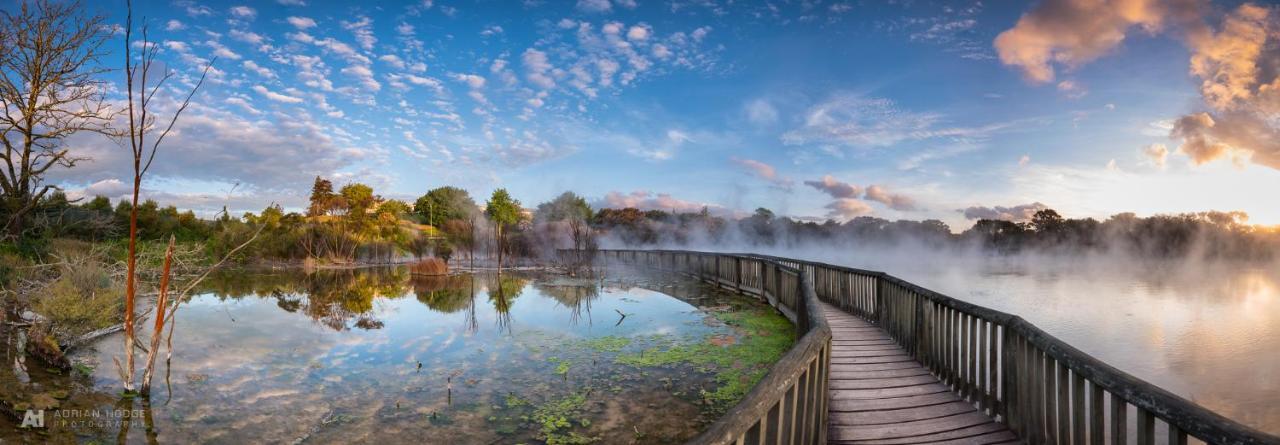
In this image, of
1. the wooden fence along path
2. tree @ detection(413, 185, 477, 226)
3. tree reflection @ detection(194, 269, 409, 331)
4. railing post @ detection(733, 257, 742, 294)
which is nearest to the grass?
the wooden fence along path

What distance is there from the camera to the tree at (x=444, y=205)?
A: 74.1 metres

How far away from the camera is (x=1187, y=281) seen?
108 ft

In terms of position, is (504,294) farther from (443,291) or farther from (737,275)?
(737,275)

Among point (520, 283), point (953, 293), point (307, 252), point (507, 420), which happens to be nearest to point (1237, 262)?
point (953, 293)

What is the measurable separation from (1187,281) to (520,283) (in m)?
42.3

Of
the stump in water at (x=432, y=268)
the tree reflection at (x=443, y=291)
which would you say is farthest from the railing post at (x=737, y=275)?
the stump in water at (x=432, y=268)

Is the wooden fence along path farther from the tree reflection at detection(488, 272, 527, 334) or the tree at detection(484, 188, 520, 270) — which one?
the tree at detection(484, 188, 520, 270)

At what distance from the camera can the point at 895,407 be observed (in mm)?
4879

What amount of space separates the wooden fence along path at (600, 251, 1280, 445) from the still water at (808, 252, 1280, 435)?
2.63 metres

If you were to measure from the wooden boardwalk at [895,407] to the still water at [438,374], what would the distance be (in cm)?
148

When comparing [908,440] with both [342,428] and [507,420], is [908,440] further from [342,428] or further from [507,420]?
[342,428]

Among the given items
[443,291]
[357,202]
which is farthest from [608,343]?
[357,202]

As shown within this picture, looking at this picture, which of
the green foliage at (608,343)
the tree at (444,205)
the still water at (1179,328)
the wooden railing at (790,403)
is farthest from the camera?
the tree at (444,205)

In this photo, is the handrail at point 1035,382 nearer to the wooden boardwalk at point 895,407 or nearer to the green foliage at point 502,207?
the wooden boardwalk at point 895,407
